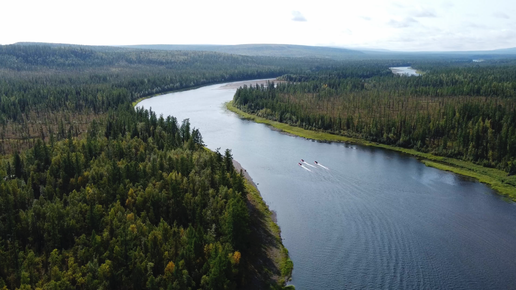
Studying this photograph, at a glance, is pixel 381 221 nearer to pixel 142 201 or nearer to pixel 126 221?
pixel 142 201

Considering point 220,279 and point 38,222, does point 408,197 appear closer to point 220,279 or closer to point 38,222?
point 220,279

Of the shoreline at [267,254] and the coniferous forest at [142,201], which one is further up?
the coniferous forest at [142,201]

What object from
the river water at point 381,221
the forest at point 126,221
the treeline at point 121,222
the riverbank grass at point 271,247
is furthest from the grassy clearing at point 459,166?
the treeline at point 121,222

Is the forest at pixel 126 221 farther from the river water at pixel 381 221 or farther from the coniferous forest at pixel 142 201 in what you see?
the river water at pixel 381 221

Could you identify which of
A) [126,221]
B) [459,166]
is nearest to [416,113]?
[459,166]

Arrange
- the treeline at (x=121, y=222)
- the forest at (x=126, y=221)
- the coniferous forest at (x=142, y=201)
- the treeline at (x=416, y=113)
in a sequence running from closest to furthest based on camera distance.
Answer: the treeline at (x=121, y=222), the forest at (x=126, y=221), the coniferous forest at (x=142, y=201), the treeline at (x=416, y=113)

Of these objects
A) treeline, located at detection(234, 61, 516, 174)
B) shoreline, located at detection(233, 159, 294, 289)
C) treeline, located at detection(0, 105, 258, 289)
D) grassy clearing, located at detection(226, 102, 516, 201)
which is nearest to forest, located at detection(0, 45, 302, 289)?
treeline, located at detection(0, 105, 258, 289)

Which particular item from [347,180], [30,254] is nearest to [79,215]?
[30,254]
